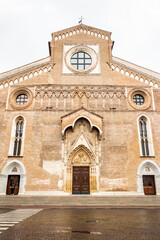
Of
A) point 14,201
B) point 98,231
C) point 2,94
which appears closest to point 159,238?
point 98,231

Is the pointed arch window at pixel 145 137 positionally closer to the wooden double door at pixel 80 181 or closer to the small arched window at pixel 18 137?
the wooden double door at pixel 80 181

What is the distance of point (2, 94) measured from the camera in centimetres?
2125

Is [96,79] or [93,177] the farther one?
[96,79]

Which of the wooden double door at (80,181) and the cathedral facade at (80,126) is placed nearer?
→ the wooden double door at (80,181)

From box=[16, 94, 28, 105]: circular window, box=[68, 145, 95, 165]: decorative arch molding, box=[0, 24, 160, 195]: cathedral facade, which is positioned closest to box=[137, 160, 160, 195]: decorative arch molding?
box=[0, 24, 160, 195]: cathedral facade

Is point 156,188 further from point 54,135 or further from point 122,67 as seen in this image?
point 122,67

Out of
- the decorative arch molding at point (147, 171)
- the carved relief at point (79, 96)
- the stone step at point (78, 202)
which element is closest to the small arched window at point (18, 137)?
the carved relief at point (79, 96)

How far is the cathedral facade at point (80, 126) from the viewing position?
60.0 ft

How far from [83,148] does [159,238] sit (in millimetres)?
14402

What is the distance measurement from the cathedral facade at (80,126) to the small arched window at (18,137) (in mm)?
97

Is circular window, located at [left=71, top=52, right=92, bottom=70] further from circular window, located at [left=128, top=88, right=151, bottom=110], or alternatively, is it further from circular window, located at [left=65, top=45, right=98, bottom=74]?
circular window, located at [left=128, top=88, right=151, bottom=110]

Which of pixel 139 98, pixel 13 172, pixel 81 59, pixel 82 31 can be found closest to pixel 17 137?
Answer: pixel 13 172

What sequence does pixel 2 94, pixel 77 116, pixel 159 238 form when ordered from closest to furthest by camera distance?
pixel 159 238
pixel 77 116
pixel 2 94

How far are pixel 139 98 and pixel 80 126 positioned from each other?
7.73 m
